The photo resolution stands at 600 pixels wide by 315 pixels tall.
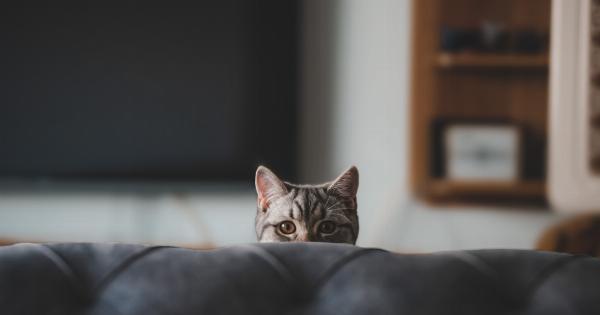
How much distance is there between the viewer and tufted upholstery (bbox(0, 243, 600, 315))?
638mm

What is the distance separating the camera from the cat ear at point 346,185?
749 mm

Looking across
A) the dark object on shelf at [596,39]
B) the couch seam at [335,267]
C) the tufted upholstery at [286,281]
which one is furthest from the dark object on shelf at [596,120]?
the couch seam at [335,267]

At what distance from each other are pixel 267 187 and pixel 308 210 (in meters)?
0.06

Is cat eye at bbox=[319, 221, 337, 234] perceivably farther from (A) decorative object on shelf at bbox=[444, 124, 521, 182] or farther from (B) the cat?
(A) decorative object on shelf at bbox=[444, 124, 521, 182]

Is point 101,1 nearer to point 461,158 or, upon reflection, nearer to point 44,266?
point 461,158

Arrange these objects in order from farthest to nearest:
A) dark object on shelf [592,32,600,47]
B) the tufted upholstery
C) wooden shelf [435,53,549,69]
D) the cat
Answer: wooden shelf [435,53,549,69] < dark object on shelf [592,32,600,47] < the cat < the tufted upholstery

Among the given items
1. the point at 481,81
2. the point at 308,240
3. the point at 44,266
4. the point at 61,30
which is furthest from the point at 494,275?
the point at 61,30

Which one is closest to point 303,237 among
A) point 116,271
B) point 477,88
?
point 116,271

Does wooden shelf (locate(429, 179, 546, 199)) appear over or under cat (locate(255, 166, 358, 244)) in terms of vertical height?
under

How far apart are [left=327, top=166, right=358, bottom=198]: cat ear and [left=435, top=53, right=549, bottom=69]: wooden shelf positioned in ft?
4.79

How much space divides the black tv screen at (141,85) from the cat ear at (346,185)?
1.55 meters

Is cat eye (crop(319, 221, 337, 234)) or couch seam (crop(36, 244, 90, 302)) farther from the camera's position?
cat eye (crop(319, 221, 337, 234))

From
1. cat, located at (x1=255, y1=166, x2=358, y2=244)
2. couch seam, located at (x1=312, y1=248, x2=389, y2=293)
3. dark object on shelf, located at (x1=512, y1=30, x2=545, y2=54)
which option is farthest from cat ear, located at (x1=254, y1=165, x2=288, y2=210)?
dark object on shelf, located at (x1=512, y1=30, x2=545, y2=54)

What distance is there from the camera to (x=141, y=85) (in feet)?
7.50
